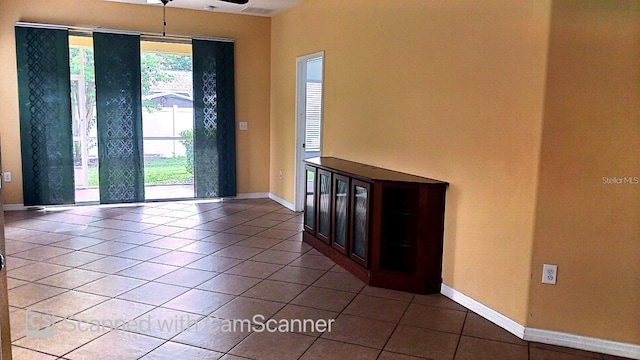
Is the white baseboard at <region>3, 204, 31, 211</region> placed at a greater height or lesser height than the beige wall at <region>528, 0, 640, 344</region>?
lesser

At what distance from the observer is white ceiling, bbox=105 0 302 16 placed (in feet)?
19.9

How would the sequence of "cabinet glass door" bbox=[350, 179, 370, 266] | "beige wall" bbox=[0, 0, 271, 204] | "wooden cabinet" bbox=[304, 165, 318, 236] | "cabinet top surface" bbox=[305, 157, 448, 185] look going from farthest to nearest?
"beige wall" bbox=[0, 0, 271, 204], "wooden cabinet" bbox=[304, 165, 318, 236], "cabinet glass door" bbox=[350, 179, 370, 266], "cabinet top surface" bbox=[305, 157, 448, 185]

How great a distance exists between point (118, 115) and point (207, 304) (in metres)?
3.83

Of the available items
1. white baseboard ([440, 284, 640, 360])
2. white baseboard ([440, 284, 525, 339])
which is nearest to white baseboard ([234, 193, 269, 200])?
white baseboard ([440, 284, 525, 339])

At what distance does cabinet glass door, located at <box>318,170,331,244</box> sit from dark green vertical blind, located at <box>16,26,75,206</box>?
347 centimetres

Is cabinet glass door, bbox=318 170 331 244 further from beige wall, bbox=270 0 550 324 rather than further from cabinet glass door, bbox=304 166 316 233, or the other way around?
beige wall, bbox=270 0 550 324

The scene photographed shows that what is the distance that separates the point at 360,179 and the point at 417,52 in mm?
1090

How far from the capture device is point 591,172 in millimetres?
2738

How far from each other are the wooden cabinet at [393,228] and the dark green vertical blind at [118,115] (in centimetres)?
346

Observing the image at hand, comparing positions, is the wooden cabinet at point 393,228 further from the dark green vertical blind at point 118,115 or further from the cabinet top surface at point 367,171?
the dark green vertical blind at point 118,115

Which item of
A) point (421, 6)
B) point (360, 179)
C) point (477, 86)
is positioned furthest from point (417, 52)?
point (360, 179)

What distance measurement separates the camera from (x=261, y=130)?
7188mm

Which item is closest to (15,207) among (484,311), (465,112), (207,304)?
(207,304)

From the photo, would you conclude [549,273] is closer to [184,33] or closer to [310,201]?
[310,201]
